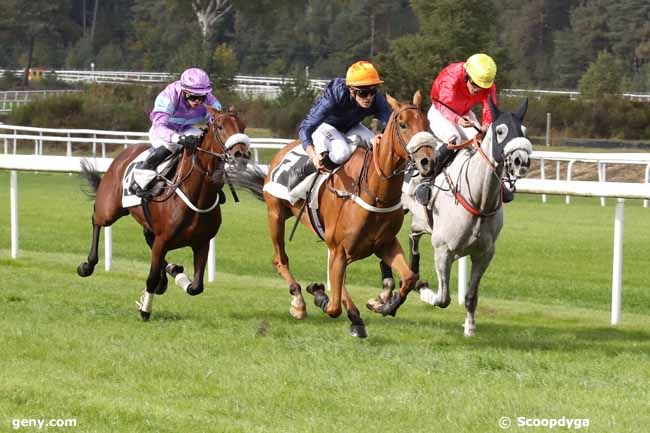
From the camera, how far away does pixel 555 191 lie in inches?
402

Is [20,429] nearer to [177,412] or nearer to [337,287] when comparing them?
[177,412]

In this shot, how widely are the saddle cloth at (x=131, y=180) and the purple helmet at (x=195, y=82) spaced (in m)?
0.46

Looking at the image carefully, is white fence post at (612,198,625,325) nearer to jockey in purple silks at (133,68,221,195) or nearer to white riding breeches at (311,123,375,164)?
white riding breeches at (311,123,375,164)

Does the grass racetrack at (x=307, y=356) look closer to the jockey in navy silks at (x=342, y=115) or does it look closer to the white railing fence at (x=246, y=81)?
the jockey in navy silks at (x=342, y=115)

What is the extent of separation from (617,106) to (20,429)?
34898mm

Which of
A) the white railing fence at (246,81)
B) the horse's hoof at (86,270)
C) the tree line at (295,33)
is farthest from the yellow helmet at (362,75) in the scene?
the tree line at (295,33)

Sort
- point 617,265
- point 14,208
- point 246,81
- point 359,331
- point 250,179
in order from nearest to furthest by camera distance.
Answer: point 359,331 < point 617,265 < point 250,179 < point 14,208 < point 246,81

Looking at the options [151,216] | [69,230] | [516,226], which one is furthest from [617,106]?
[151,216]

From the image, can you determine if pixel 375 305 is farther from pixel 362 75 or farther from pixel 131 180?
pixel 131 180

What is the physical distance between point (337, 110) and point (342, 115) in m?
0.07

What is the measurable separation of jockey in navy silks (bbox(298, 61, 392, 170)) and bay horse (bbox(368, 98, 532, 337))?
532 mm

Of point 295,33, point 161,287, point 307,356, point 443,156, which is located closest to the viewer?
point 307,356

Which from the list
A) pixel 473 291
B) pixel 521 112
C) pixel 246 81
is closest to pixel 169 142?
pixel 473 291

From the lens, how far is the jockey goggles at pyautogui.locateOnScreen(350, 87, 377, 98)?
7.85 m
